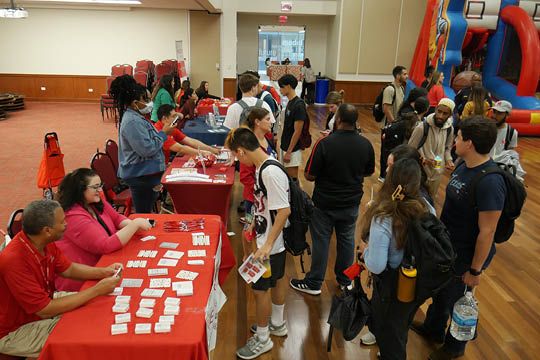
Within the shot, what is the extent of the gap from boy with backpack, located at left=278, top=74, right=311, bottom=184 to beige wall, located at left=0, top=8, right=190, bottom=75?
985cm

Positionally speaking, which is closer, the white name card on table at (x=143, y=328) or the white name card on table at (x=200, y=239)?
the white name card on table at (x=143, y=328)

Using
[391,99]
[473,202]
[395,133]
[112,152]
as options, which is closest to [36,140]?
[112,152]

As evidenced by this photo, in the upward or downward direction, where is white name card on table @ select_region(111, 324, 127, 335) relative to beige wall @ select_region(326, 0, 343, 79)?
downward

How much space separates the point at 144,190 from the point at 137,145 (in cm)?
48

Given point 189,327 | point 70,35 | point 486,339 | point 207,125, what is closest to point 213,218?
point 189,327

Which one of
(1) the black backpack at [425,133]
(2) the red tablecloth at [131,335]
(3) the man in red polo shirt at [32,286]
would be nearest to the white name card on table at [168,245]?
(2) the red tablecloth at [131,335]

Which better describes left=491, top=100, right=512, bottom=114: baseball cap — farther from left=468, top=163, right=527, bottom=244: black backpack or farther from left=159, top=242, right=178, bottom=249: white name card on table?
left=159, top=242, right=178, bottom=249: white name card on table

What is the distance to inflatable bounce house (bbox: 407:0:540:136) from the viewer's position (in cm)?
943

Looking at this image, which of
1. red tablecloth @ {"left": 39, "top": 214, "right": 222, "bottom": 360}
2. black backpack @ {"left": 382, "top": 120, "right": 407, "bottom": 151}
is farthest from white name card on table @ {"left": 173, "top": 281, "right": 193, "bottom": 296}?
black backpack @ {"left": 382, "top": 120, "right": 407, "bottom": 151}

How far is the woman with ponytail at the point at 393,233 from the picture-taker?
1960 millimetres

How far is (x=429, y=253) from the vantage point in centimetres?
191

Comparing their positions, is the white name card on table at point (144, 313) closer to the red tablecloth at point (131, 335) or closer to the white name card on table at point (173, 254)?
the red tablecloth at point (131, 335)

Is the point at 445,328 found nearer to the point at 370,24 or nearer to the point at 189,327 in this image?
the point at 189,327

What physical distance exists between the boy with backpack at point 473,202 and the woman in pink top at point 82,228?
2.03m
